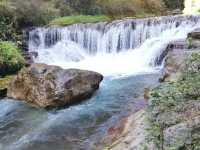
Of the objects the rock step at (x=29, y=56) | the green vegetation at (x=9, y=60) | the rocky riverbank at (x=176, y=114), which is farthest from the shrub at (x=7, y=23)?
the rocky riverbank at (x=176, y=114)

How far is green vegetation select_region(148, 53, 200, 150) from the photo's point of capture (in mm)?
5972

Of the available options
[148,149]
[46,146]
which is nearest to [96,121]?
[46,146]

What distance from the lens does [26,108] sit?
12680mm

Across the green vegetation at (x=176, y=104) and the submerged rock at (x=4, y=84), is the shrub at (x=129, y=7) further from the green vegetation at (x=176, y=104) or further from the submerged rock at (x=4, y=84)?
the green vegetation at (x=176, y=104)

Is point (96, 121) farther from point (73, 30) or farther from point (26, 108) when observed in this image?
point (73, 30)

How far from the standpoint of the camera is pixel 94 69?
703 inches

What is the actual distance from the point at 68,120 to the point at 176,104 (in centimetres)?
538

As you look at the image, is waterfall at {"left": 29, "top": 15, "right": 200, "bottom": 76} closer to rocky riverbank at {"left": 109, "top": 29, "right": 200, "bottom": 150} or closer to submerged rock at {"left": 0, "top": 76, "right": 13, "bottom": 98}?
submerged rock at {"left": 0, "top": 76, "right": 13, "bottom": 98}

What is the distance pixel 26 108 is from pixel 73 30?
8.45 metres

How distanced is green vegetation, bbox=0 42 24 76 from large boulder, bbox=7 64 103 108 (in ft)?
8.56

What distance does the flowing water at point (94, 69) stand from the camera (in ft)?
33.9

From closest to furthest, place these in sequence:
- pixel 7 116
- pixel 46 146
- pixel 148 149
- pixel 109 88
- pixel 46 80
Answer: pixel 148 149
pixel 46 146
pixel 7 116
pixel 46 80
pixel 109 88

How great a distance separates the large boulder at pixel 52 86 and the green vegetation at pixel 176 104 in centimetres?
612

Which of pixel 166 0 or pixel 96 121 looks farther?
pixel 166 0
